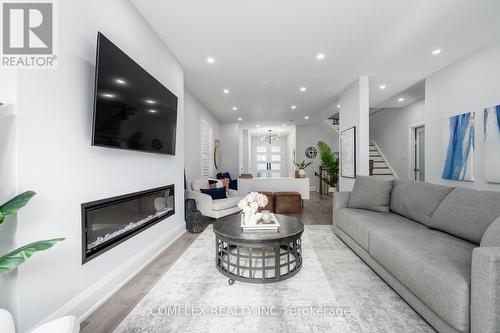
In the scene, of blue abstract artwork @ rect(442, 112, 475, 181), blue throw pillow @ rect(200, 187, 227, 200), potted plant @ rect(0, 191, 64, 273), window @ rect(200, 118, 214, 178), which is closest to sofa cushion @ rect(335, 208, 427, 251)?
blue abstract artwork @ rect(442, 112, 475, 181)

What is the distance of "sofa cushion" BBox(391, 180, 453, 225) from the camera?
209cm

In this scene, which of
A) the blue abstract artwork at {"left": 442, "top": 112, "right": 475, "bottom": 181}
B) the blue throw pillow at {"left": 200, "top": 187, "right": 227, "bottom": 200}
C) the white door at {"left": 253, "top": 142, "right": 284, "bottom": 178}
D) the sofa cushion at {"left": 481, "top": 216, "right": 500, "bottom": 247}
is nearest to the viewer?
the sofa cushion at {"left": 481, "top": 216, "right": 500, "bottom": 247}

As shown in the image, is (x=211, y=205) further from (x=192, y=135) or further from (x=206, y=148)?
(x=206, y=148)

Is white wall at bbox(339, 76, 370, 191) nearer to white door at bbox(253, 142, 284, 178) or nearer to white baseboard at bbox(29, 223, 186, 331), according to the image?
white baseboard at bbox(29, 223, 186, 331)

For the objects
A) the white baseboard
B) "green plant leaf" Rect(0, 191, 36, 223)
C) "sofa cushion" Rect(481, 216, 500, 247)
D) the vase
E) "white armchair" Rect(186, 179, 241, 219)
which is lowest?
the white baseboard

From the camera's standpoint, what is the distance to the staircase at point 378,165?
21.9 feet

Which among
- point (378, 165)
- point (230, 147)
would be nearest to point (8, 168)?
point (230, 147)

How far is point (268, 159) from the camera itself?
35.9 ft

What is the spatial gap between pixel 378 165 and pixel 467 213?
230 inches

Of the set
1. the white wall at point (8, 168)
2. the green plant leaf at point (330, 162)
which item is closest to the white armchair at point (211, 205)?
the white wall at point (8, 168)

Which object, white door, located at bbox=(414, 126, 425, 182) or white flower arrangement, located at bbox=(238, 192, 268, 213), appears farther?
white door, located at bbox=(414, 126, 425, 182)

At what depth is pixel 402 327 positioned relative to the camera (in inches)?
54.2

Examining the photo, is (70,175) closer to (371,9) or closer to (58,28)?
(58,28)

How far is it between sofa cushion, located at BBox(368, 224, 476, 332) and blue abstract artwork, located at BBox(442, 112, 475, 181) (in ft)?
6.49
